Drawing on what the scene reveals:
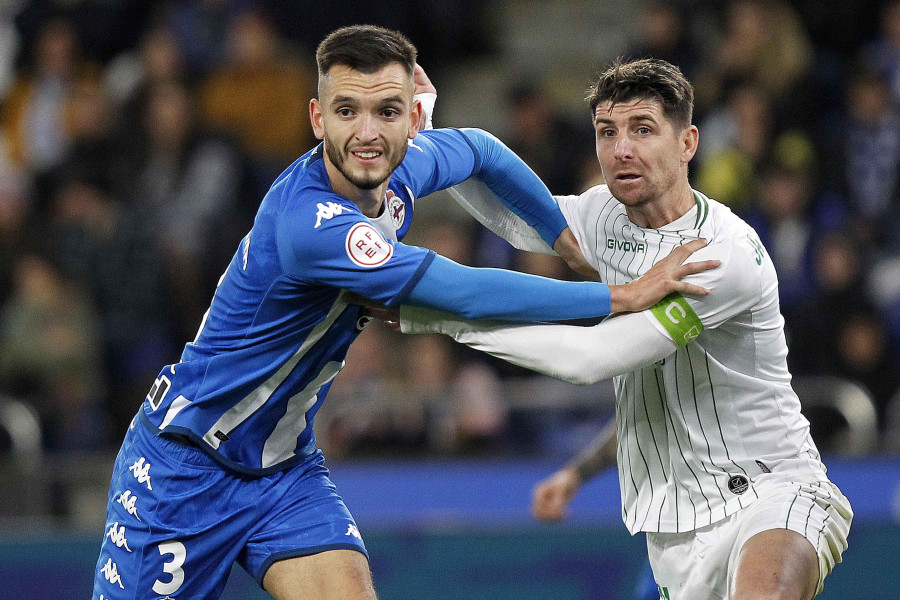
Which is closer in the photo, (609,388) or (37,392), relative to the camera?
(609,388)

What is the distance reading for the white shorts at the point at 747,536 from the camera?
398 centimetres

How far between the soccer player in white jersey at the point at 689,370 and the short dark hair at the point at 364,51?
2.27 ft

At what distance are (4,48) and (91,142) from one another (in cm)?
225

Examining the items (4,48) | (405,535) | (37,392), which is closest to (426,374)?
(405,535)

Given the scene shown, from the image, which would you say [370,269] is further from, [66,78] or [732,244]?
[66,78]

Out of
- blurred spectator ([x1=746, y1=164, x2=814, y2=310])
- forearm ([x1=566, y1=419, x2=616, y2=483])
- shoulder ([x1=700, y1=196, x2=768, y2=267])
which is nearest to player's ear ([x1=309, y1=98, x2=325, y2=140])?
shoulder ([x1=700, y1=196, x2=768, y2=267])

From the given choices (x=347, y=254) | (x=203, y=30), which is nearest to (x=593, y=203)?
(x=347, y=254)

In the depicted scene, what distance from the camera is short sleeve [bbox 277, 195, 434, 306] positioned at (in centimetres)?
374

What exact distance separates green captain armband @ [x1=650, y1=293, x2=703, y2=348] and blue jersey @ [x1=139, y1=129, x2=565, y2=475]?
726mm

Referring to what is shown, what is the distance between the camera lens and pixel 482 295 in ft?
12.4

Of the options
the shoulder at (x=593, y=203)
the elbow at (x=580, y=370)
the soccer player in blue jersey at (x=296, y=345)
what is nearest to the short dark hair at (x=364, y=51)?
the soccer player in blue jersey at (x=296, y=345)

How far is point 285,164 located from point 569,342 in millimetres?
6471

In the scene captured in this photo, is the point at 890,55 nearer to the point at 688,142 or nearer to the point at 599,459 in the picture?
the point at 599,459

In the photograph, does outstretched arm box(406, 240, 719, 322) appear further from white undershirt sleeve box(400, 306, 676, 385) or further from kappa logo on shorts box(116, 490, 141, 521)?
kappa logo on shorts box(116, 490, 141, 521)
